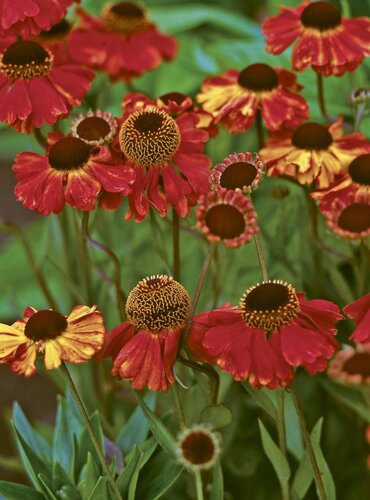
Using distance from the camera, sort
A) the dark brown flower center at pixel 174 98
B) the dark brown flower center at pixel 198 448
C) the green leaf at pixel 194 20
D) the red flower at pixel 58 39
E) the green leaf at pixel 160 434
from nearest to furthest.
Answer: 1. the dark brown flower center at pixel 198 448
2. the green leaf at pixel 160 434
3. the dark brown flower center at pixel 174 98
4. the red flower at pixel 58 39
5. the green leaf at pixel 194 20

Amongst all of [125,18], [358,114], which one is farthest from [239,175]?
[125,18]

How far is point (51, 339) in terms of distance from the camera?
52 centimetres

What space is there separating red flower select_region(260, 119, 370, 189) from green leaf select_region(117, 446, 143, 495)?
0.22m

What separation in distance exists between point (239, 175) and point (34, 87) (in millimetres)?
218

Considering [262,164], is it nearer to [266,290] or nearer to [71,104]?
[266,290]

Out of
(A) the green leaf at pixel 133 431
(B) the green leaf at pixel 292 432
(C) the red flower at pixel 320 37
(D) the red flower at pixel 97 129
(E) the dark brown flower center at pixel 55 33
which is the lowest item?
(B) the green leaf at pixel 292 432

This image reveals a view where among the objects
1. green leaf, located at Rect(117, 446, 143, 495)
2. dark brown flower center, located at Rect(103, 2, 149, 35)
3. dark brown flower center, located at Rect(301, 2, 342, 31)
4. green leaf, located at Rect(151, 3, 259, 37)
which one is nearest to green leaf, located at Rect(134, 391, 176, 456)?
green leaf, located at Rect(117, 446, 143, 495)

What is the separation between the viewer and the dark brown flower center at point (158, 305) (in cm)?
54

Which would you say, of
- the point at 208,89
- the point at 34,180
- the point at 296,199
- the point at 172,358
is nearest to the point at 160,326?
the point at 172,358

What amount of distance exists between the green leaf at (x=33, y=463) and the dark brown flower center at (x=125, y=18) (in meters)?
0.44

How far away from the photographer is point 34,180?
62 cm

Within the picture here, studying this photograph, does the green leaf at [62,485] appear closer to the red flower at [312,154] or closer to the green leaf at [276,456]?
the green leaf at [276,456]

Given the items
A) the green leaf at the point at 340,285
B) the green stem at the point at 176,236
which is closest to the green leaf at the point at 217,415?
the green stem at the point at 176,236

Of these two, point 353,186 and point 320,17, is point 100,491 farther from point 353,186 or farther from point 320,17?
point 320,17
